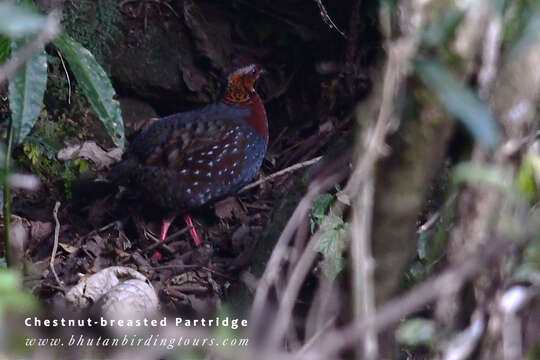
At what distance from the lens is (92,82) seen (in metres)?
3.56

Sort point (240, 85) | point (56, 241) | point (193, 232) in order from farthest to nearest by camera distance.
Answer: point (240, 85), point (193, 232), point (56, 241)

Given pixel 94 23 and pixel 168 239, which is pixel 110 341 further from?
pixel 94 23

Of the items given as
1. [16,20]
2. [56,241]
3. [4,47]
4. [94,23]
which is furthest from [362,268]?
[94,23]

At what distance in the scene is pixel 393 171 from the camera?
1.76 m

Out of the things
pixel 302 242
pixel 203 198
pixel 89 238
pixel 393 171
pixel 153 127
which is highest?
pixel 153 127

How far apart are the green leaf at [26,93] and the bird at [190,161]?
6.28 ft

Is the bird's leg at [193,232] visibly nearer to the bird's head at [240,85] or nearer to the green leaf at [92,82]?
the bird's head at [240,85]

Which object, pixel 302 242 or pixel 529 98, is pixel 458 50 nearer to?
pixel 529 98

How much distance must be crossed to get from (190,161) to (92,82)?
184 centimetres

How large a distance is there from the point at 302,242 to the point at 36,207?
96.3 inches

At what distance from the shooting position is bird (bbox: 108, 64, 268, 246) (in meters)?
5.32

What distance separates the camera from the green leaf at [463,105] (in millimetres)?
1442

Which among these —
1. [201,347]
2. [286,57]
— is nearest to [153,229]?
[286,57]

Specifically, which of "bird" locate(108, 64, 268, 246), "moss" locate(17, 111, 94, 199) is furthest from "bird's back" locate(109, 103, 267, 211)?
"moss" locate(17, 111, 94, 199)
